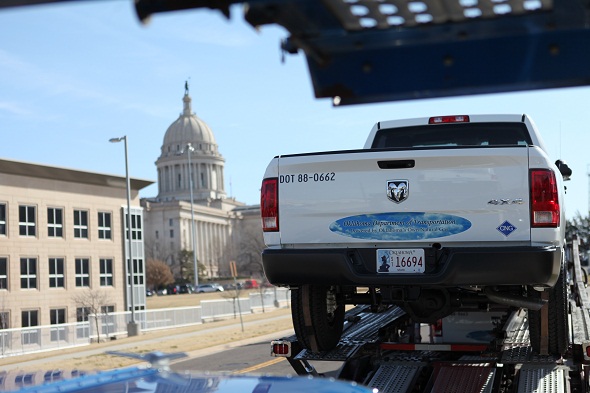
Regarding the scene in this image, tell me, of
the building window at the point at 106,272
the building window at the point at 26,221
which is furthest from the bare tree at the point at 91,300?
the building window at the point at 26,221

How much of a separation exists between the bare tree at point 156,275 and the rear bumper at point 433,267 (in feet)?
Result: 351

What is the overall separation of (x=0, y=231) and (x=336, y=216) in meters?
46.9

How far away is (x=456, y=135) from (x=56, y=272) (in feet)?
161

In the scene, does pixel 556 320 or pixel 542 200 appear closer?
pixel 542 200

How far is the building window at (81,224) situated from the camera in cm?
5581

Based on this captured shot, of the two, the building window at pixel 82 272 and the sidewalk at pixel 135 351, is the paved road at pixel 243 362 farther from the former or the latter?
the building window at pixel 82 272

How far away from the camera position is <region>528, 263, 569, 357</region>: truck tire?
21.0ft

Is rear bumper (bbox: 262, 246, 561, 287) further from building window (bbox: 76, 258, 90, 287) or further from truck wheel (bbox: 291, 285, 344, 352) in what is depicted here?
building window (bbox: 76, 258, 90, 287)

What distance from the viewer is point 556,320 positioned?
641 centimetres

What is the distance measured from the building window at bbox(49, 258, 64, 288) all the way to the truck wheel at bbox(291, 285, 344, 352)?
48.5 meters

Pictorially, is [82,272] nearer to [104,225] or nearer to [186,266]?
[104,225]

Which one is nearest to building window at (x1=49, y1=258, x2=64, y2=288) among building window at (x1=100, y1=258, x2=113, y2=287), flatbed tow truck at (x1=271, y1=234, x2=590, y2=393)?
building window at (x1=100, y1=258, x2=113, y2=287)

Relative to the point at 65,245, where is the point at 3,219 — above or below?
→ above

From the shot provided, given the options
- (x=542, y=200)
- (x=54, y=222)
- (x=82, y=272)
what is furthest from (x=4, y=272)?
(x=542, y=200)
